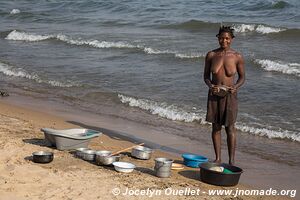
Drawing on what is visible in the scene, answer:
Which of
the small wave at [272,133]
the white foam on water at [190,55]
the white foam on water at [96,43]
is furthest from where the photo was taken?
the white foam on water at [96,43]

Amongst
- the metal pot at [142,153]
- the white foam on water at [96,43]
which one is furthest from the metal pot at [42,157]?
the white foam on water at [96,43]

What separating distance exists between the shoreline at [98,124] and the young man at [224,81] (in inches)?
32.9

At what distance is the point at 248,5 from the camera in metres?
27.1

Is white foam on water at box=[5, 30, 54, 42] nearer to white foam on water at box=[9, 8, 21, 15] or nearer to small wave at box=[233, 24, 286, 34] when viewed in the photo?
small wave at box=[233, 24, 286, 34]

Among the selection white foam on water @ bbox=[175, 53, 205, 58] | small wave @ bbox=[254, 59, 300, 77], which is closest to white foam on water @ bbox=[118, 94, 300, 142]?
small wave @ bbox=[254, 59, 300, 77]

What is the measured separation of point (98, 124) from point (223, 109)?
3.45 metres

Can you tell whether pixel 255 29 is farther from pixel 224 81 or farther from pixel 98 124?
pixel 224 81

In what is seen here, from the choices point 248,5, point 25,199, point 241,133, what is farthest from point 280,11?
point 25,199

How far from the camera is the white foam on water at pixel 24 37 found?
2203 centimetres

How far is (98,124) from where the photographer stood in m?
9.95

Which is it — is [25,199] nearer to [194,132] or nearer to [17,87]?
[194,132]

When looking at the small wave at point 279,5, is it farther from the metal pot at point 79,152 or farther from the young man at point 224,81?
the metal pot at point 79,152

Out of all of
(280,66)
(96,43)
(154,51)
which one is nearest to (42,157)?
(280,66)

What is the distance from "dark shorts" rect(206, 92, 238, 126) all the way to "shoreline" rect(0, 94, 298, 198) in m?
0.79
